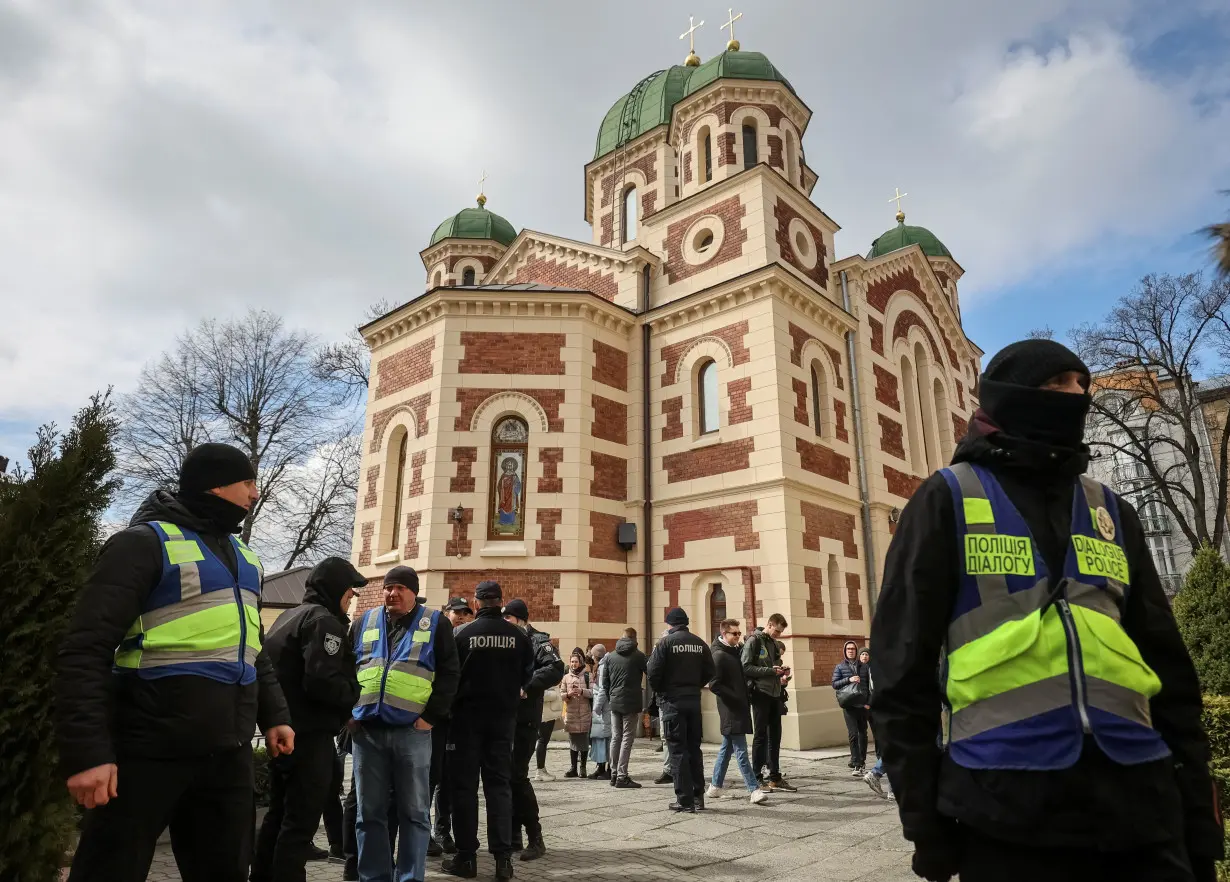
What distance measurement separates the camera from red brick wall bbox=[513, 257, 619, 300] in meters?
18.5

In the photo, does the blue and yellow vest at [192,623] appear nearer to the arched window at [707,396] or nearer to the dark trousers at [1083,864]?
the dark trousers at [1083,864]

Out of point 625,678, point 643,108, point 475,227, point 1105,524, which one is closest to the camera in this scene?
point 1105,524

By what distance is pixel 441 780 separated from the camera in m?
6.20

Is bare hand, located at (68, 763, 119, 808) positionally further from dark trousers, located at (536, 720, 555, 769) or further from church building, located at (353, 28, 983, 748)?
church building, located at (353, 28, 983, 748)

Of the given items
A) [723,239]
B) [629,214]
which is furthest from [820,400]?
[629,214]

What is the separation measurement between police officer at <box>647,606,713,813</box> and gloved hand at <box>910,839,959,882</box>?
6237mm

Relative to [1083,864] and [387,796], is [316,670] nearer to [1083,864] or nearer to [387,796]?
[387,796]

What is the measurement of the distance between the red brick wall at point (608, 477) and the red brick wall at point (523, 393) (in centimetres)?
103

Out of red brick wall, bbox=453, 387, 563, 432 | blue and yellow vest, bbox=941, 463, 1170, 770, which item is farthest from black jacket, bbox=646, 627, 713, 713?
red brick wall, bbox=453, 387, 563, 432

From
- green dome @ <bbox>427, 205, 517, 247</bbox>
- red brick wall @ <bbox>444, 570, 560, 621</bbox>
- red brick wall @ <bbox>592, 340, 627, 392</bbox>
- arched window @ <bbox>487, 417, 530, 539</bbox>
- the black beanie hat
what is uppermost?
green dome @ <bbox>427, 205, 517, 247</bbox>

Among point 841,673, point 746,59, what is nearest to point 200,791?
point 841,673

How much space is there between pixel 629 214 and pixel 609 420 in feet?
27.3

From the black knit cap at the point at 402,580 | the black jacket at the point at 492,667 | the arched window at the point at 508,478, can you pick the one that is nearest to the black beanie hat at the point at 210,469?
the black knit cap at the point at 402,580

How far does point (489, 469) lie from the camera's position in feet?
51.6
